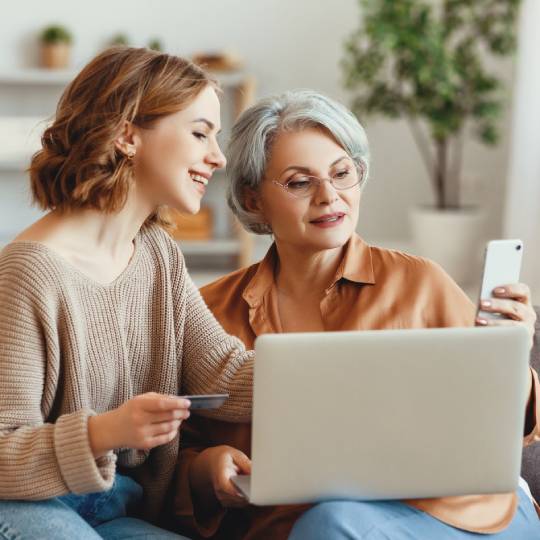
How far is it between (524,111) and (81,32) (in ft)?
7.69

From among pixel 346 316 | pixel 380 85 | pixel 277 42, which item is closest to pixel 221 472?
pixel 346 316

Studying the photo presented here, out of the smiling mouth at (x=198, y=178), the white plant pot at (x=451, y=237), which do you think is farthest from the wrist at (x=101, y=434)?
the white plant pot at (x=451, y=237)

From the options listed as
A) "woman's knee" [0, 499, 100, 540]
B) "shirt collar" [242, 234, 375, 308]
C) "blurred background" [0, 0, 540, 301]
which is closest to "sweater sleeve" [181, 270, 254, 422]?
"shirt collar" [242, 234, 375, 308]

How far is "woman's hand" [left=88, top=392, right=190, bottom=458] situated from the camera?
4.32 feet

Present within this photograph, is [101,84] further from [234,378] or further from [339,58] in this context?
[339,58]

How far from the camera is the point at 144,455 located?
1.61m

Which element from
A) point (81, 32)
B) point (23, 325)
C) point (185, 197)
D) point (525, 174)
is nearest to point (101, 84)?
point (185, 197)

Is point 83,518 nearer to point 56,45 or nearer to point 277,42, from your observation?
point 56,45

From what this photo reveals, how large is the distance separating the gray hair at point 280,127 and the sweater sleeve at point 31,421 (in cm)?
50

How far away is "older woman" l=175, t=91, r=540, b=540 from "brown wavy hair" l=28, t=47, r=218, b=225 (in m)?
0.24

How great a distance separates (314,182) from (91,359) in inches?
19.7

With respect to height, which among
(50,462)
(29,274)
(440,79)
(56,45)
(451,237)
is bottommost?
(451,237)

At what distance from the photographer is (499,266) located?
5.02 ft

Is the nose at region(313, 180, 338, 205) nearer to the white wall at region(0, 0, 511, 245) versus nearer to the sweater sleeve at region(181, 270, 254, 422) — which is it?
the sweater sleeve at region(181, 270, 254, 422)
